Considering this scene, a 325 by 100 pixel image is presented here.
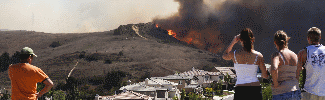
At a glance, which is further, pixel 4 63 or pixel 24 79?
pixel 4 63

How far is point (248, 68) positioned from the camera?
21.2 feet

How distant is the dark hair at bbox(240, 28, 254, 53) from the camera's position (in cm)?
637

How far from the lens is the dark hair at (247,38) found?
20.9 ft

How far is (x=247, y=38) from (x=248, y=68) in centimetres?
60

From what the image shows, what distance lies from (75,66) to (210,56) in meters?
65.8

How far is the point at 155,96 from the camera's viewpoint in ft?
178

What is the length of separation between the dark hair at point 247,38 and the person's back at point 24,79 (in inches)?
159

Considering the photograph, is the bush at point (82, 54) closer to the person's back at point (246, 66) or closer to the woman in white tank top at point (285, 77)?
the person's back at point (246, 66)

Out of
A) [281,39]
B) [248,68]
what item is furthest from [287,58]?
[248,68]

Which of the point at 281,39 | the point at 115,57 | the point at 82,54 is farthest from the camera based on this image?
the point at 82,54

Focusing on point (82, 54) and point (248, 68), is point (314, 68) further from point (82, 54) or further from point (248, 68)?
point (82, 54)

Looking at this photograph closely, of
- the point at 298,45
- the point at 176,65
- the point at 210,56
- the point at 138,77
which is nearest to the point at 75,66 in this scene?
the point at 138,77

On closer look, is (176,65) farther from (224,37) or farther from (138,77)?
(224,37)

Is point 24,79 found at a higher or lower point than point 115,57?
lower
